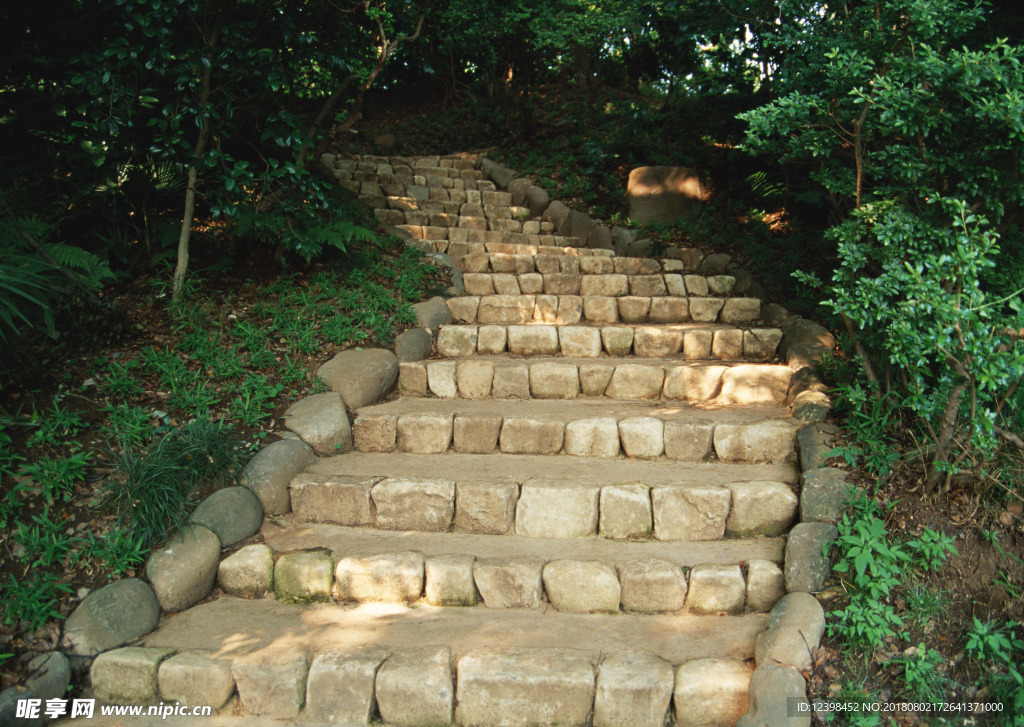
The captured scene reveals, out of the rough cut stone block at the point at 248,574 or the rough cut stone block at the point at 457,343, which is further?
the rough cut stone block at the point at 457,343

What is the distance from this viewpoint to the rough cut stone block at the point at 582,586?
2607 millimetres

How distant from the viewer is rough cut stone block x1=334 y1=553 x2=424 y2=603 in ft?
8.82

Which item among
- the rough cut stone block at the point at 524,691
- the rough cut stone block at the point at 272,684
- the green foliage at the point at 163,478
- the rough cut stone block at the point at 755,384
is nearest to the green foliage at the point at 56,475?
the green foliage at the point at 163,478

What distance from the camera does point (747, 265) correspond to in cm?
529

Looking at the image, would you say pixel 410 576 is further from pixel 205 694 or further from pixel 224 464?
pixel 224 464

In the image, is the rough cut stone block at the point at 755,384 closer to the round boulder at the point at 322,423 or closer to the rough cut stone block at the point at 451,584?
the rough cut stone block at the point at 451,584

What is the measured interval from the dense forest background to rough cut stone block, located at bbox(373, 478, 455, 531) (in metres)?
0.83

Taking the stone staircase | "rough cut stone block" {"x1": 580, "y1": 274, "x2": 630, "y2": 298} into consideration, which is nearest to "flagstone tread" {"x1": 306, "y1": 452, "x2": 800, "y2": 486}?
the stone staircase

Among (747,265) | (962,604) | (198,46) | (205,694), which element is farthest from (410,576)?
(747,265)

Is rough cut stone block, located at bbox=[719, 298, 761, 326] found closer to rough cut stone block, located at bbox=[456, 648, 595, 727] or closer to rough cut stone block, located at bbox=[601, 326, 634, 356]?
rough cut stone block, located at bbox=[601, 326, 634, 356]

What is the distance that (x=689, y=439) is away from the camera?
11.0ft

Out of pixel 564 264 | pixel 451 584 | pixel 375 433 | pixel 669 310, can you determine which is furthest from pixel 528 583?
pixel 564 264

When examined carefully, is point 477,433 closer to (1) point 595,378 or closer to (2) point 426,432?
(2) point 426,432

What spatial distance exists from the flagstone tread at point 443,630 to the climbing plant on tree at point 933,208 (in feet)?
4.09
